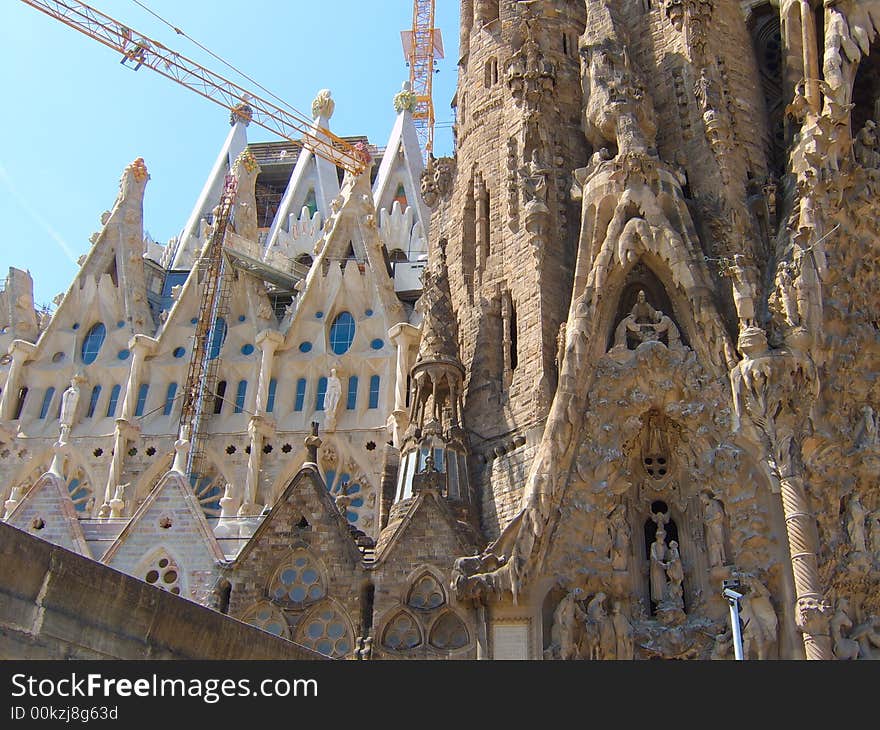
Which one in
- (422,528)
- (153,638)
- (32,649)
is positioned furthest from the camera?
(422,528)

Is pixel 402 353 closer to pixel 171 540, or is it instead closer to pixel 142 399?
pixel 142 399

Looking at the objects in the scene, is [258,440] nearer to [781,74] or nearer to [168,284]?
[168,284]

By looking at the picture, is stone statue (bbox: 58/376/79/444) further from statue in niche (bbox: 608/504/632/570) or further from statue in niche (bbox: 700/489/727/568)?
statue in niche (bbox: 700/489/727/568)

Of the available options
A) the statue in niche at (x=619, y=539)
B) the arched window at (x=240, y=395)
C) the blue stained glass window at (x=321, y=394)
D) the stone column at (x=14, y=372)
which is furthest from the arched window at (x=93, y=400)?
the statue in niche at (x=619, y=539)

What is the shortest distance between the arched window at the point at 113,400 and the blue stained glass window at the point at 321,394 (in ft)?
19.6

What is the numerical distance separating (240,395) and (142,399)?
2.85m

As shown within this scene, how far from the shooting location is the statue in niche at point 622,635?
1722 centimetres

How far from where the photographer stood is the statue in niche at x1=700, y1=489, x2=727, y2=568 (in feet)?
58.5

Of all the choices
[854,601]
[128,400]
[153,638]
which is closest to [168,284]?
[128,400]

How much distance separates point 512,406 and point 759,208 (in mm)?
6585

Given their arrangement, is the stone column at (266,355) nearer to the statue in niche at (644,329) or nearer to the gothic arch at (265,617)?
the gothic arch at (265,617)

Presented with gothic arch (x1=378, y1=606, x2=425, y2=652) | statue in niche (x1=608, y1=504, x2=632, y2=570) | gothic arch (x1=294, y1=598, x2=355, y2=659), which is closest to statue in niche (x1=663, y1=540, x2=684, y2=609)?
statue in niche (x1=608, y1=504, x2=632, y2=570)
